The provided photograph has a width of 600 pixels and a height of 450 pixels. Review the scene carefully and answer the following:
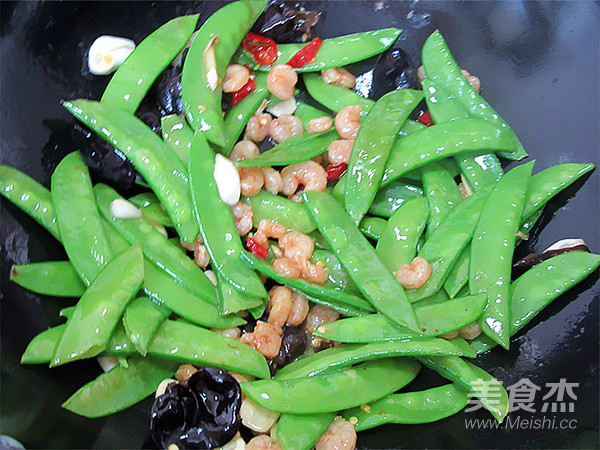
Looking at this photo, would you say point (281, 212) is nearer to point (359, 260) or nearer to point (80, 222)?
point (359, 260)

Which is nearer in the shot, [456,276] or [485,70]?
[456,276]

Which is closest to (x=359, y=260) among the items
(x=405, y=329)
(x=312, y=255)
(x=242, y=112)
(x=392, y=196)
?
(x=312, y=255)

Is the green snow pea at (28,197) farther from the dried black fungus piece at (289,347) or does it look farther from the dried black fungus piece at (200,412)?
the dried black fungus piece at (289,347)

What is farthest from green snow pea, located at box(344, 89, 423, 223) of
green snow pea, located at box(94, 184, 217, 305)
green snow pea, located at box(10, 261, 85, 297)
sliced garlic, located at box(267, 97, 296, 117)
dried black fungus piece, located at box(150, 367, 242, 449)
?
green snow pea, located at box(10, 261, 85, 297)

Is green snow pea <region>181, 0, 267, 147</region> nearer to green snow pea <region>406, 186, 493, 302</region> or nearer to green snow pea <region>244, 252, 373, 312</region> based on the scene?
green snow pea <region>244, 252, 373, 312</region>

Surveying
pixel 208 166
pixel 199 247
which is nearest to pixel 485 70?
pixel 208 166

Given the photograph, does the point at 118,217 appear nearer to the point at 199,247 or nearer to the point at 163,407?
the point at 199,247

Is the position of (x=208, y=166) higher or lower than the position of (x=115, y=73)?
lower

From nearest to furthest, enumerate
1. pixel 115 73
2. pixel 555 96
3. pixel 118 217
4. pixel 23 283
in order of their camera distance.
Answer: pixel 23 283, pixel 118 217, pixel 115 73, pixel 555 96
